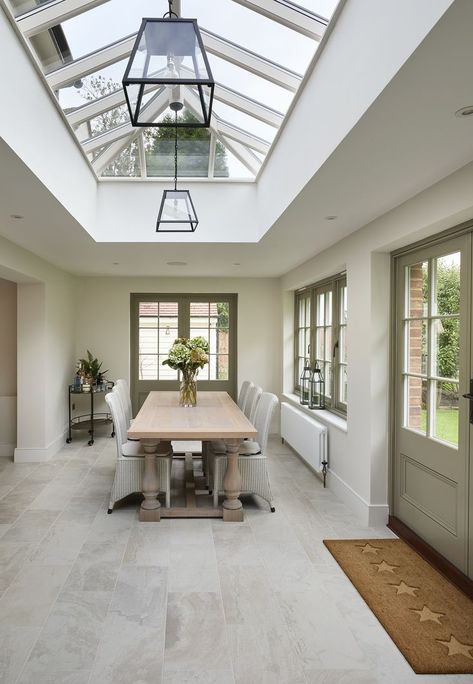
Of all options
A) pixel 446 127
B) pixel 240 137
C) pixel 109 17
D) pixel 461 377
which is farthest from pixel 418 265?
pixel 109 17

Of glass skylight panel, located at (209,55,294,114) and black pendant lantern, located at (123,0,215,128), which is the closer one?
black pendant lantern, located at (123,0,215,128)

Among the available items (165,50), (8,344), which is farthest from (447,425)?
(8,344)

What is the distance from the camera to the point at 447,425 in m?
3.12

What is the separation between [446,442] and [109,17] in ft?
10.9

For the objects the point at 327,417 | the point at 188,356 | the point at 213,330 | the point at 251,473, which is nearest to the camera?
the point at 251,473

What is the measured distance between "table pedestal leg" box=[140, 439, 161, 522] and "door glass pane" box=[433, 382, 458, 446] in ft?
6.92

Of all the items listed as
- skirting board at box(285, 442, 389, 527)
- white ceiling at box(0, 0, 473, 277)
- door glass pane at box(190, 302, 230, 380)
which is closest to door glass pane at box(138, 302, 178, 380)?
door glass pane at box(190, 302, 230, 380)

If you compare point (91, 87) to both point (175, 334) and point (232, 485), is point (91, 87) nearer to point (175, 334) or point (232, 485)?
point (232, 485)

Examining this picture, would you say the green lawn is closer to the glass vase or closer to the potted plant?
the glass vase

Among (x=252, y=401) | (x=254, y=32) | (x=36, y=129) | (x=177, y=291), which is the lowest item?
(x=252, y=401)

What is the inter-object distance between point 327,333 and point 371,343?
170 cm

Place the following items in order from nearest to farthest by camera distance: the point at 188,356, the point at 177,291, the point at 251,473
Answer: the point at 251,473 < the point at 188,356 < the point at 177,291

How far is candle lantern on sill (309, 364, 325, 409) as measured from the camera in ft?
18.1

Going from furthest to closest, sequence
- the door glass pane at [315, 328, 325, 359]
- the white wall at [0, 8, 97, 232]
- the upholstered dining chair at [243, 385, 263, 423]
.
Answer: the door glass pane at [315, 328, 325, 359] < the upholstered dining chair at [243, 385, 263, 423] < the white wall at [0, 8, 97, 232]
